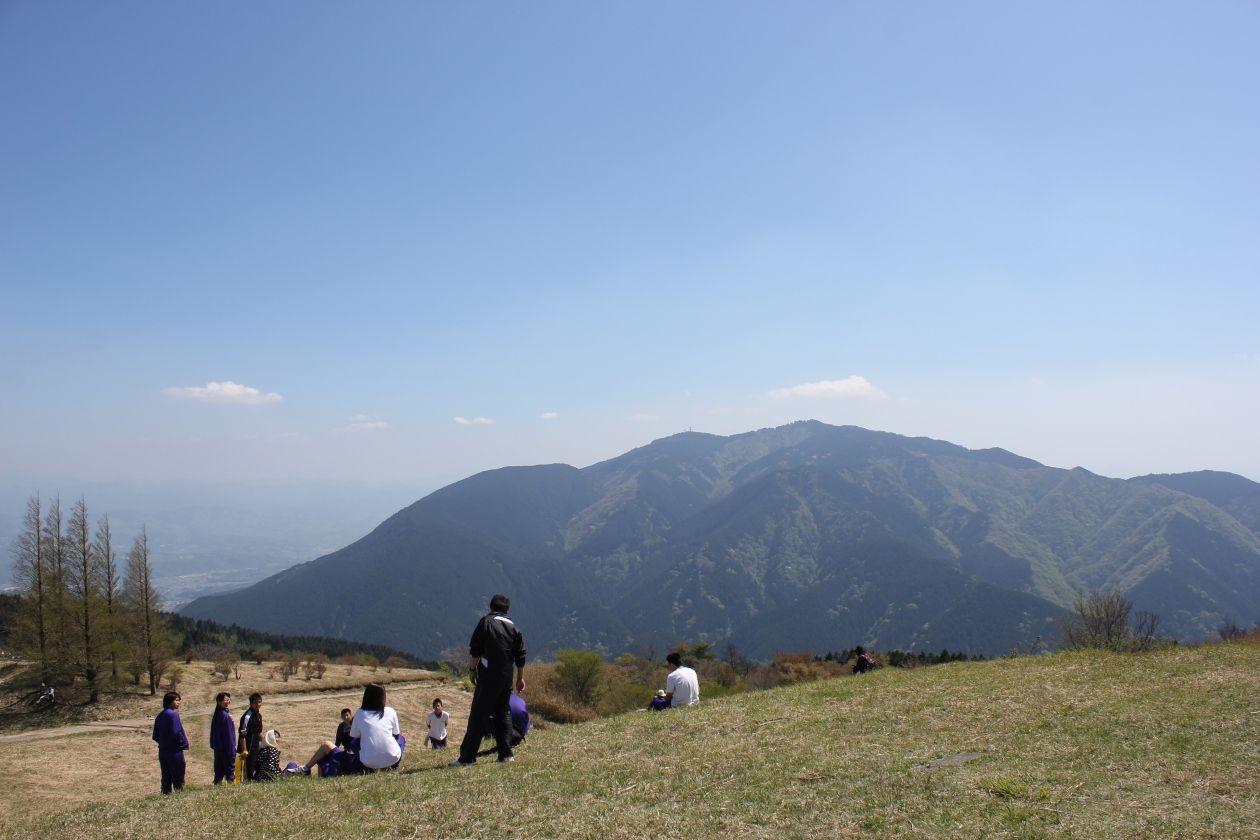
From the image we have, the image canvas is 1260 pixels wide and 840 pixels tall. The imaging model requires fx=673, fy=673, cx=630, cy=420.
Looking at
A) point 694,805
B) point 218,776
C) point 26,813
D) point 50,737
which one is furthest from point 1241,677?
point 50,737

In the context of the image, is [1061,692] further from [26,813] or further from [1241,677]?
[26,813]

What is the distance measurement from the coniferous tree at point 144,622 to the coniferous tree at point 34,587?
4447 mm

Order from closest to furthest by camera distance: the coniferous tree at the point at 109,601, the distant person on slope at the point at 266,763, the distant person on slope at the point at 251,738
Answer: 1. the distant person on slope at the point at 266,763
2. the distant person on slope at the point at 251,738
3. the coniferous tree at the point at 109,601

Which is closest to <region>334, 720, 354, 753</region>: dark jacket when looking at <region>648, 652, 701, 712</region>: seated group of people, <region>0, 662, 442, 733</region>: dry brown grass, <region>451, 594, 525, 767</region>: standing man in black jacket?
<region>451, 594, 525, 767</region>: standing man in black jacket

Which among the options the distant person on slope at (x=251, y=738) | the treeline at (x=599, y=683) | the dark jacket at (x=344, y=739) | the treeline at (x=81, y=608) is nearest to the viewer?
the dark jacket at (x=344, y=739)

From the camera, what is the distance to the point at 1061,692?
13.9m

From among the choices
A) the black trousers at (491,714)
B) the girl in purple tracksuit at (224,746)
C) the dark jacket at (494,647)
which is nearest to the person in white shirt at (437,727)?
the girl in purple tracksuit at (224,746)

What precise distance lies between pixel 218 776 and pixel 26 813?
12.9 metres

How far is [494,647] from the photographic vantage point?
35.7ft

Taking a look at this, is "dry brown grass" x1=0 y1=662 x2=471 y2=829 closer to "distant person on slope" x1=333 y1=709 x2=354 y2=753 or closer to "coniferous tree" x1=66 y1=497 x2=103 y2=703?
"distant person on slope" x1=333 y1=709 x2=354 y2=753

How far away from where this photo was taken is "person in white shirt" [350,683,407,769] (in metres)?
11.5

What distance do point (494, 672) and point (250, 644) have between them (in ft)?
317

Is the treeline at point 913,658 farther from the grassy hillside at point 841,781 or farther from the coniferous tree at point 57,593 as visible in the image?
the coniferous tree at point 57,593

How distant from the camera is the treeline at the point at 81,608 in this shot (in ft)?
134
